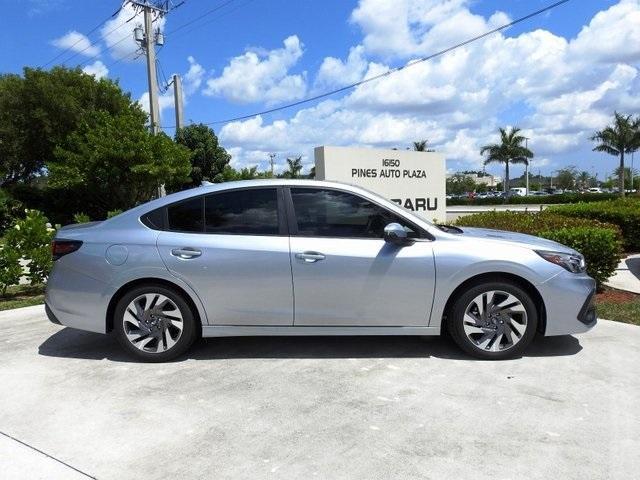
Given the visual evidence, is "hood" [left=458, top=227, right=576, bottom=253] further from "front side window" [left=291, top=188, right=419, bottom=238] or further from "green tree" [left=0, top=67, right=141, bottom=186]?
"green tree" [left=0, top=67, right=141, bottom=186]

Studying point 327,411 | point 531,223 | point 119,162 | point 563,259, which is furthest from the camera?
point 119,162

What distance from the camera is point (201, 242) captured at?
4660mm

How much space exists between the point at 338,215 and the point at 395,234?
1.76 feet

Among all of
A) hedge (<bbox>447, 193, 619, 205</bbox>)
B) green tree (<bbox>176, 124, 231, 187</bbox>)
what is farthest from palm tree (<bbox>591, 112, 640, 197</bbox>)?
green tree (<bbox>176, 124, 231, 187</bbox>)

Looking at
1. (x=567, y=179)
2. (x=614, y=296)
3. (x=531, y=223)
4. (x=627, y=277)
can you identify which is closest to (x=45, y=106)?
(x=531, y=223)

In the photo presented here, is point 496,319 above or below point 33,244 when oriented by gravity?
below

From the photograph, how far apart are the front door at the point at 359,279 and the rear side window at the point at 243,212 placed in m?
0.28

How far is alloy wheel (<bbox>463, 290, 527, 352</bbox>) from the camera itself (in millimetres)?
4539

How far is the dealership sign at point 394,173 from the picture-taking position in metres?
12.0

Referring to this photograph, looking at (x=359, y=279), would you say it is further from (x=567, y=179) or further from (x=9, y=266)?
(x=567, y=179)

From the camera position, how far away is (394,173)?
13.4m

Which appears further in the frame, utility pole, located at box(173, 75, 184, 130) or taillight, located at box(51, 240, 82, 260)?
utility pole, located at box(173, 75, 184, 130)

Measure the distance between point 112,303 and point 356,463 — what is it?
106 inches

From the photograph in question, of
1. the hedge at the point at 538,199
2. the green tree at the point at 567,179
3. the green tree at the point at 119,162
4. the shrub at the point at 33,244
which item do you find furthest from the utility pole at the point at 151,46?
the green tree at the point at 567,179
